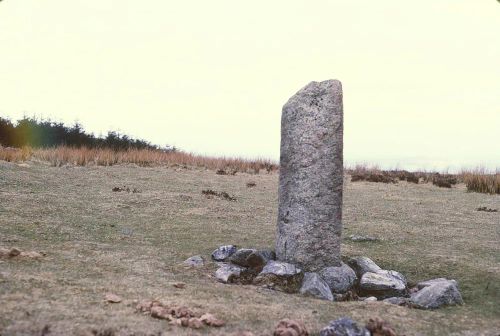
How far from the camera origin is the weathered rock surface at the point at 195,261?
700 centimetres

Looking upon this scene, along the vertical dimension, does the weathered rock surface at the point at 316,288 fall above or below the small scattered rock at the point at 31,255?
below

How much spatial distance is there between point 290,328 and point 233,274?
220 centimetres

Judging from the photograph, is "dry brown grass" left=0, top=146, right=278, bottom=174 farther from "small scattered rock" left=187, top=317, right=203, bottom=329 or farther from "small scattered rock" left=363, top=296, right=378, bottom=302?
"small scattered rock" left=187, top=317, right=203, bottom=329

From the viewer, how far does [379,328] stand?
475 centimetres

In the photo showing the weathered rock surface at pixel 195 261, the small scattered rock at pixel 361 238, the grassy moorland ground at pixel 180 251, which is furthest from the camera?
the small scattered rock at pixel 361 238

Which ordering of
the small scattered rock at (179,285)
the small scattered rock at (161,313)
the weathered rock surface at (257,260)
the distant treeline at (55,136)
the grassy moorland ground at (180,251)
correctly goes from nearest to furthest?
the small scattered rock at (161,313) < the grassy moorland ground at (180,251) < the small scattered rock at (179,285) < the weathered rock surface at (257,260) < the distant treeline at (55,136)

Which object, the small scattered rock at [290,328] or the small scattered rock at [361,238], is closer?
the small scattered rock at [290,328]

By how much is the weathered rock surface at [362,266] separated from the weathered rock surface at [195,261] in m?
2.08

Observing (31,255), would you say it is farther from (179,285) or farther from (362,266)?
(362,266)

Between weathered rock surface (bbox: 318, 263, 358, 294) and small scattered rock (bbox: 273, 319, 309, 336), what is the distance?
207cm

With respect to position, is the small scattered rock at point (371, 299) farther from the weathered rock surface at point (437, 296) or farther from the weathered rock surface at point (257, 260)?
the weathered rock surface at point (257, 260)

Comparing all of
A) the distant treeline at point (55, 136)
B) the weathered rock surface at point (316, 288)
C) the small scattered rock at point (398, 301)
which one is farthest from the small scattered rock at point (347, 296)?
the distant treeline at point (55, 136)

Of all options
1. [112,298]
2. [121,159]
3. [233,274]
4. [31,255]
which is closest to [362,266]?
[233,274]

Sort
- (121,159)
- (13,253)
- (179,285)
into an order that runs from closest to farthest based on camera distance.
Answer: (179,285)
(13,253)
(121,159)
